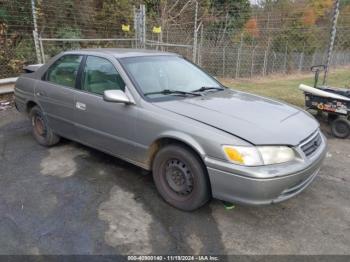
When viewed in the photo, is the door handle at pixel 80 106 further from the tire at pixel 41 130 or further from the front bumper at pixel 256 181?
the front bumper at pixel 256 181


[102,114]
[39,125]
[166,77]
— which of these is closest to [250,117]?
[166,77]

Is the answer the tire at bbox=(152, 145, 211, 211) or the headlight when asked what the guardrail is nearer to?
the tire at bbox=(152, 145, 211, 211)

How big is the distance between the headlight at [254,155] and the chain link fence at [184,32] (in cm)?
631

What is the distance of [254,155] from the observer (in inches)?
111

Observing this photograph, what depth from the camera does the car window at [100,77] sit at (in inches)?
151

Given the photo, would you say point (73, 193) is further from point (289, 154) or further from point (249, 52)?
point (249, 52)

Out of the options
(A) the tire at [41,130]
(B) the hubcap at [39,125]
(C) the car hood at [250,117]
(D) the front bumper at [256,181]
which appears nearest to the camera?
(D) the front bumper at [256,181]

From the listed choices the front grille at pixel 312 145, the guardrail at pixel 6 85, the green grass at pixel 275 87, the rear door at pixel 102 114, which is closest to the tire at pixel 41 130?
the rear door at pixel 102 114

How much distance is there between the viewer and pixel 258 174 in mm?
2773

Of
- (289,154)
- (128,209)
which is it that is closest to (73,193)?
(128,209)

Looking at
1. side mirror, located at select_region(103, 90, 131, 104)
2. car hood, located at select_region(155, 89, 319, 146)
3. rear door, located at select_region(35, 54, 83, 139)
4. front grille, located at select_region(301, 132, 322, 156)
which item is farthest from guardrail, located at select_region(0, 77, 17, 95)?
front grille, located at select_region(301, 132, 322, 156)

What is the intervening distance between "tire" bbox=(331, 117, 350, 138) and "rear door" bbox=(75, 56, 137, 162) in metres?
3.94

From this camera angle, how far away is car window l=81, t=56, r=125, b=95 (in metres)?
3.85

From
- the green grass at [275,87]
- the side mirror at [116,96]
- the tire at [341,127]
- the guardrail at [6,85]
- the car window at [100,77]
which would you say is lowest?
the green grass at [275,87]
